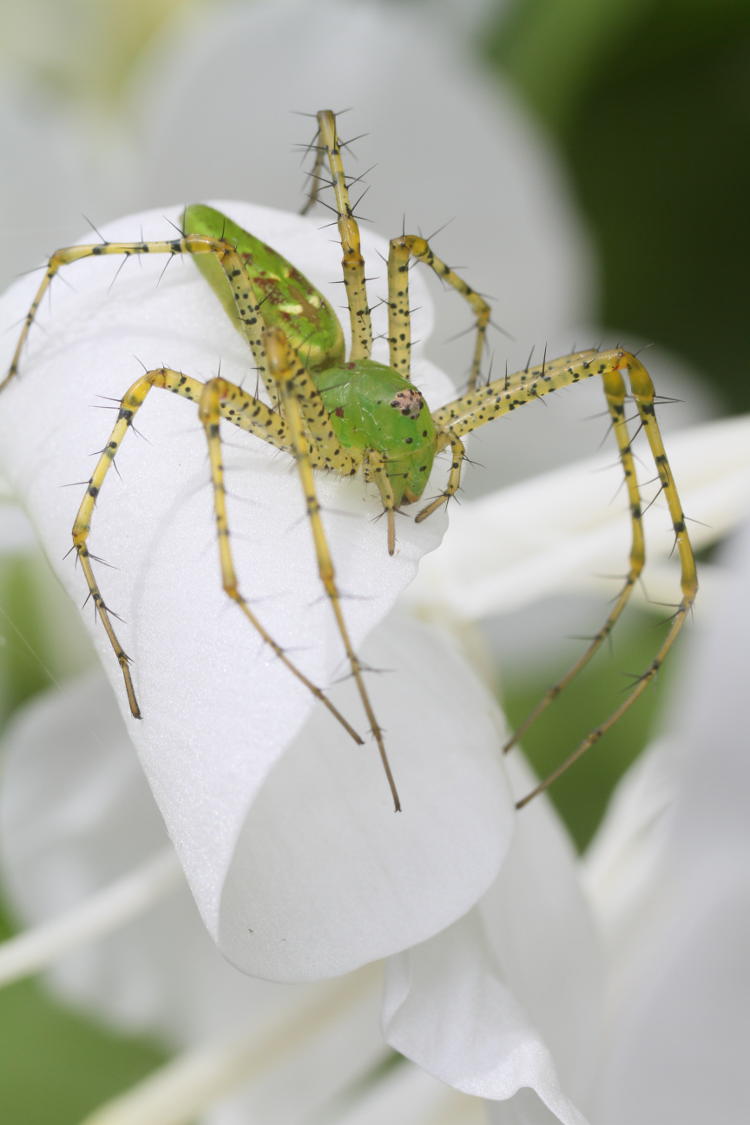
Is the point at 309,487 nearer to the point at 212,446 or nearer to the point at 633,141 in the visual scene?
the point at 212,446

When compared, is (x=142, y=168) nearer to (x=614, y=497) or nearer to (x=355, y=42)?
(x=355, y=42)

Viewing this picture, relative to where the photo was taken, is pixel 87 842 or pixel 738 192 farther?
pixel 738 192

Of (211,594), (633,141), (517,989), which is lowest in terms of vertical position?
(517,989)

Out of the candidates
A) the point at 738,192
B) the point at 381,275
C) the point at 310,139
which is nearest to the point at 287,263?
the point at 381,275

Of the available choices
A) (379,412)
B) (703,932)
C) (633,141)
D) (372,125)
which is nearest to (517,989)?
(703,932)

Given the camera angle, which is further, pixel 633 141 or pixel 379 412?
pixel 633 141

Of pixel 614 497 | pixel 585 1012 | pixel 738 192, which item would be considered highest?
pixel 738 192

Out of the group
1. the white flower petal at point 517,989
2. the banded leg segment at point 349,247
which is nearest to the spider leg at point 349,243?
the banded leg segment at point 349,247
